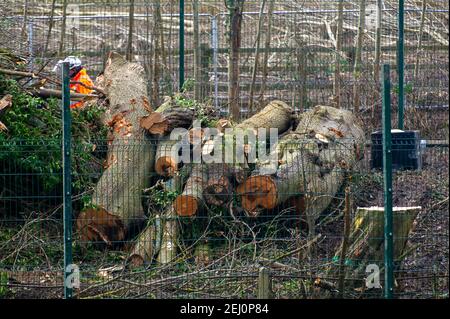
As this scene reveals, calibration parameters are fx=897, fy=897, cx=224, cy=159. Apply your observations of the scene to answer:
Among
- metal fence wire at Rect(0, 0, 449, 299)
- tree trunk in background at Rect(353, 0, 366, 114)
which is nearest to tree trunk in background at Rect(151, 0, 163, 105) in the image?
metal fence wire at Rect(0, 0, 449, 299)

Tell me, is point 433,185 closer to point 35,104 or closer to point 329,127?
point 329,127

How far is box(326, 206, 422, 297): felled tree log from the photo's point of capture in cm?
892

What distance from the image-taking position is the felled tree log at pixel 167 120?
432 inches

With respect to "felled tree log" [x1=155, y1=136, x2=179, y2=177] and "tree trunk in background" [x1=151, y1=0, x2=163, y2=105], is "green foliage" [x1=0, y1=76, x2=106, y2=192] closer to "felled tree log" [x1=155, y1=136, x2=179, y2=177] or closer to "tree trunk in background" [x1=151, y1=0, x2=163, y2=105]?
"felled tree log" [x1=155, y1=136, x2=179, y2=177]

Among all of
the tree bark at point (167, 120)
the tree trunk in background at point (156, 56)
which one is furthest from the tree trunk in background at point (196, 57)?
the tree bark at point (167, 120)

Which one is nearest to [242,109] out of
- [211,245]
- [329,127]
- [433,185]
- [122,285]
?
[329,127]

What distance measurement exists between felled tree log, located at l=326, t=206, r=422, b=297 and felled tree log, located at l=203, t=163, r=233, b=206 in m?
1.71

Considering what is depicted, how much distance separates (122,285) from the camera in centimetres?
918

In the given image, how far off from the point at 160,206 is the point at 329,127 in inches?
110

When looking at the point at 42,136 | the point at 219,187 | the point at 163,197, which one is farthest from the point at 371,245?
the point at 42,136

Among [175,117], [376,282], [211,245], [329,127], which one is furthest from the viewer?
[329,127]

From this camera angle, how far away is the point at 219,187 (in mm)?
10234

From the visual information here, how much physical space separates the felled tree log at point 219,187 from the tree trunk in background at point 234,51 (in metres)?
3.69

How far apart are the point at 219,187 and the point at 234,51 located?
4434 mm
